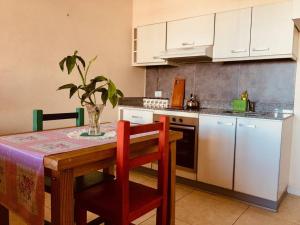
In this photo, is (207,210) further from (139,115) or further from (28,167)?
(28,167)

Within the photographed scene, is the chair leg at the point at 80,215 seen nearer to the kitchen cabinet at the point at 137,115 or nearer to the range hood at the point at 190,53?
the kitchen cabinet at the point at 137,115

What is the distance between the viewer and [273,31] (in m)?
2.49

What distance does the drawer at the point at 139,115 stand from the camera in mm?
3115

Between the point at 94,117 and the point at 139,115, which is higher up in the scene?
the point at 94,117

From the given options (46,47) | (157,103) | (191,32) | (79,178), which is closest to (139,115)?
(157,103)

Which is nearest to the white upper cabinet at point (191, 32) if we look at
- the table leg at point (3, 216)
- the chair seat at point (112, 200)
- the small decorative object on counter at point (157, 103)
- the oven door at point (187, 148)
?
the small decorative object on counter at point (157, 103)

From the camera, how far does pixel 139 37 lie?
3.61 meters

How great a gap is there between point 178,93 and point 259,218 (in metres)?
1.88

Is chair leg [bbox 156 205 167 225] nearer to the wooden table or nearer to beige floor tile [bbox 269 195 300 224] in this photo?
the wooden table

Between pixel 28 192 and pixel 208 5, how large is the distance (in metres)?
2.76

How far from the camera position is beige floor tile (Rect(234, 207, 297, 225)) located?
6.92ft

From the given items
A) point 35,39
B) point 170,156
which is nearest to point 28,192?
point 170,156

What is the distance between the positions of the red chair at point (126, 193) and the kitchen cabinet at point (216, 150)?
123cm

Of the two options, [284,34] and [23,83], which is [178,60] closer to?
[284,34]
